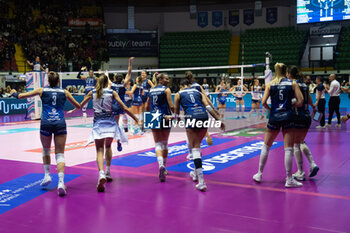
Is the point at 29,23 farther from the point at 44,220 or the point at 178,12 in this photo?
the point at 44,220

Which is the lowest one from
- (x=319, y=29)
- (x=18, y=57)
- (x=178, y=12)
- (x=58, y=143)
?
(x=58, y=143)

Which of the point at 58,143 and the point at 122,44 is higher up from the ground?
the point at 122,44

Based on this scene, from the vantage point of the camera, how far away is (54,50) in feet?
91.1

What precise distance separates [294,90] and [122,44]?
1049 inches

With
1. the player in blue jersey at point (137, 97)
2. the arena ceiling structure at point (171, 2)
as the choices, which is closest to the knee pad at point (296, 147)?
the player in blue jersey at point (137, 97)

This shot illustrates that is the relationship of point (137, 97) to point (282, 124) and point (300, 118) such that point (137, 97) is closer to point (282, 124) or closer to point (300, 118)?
point (282, 124)

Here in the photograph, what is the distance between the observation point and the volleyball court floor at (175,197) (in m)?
4.03

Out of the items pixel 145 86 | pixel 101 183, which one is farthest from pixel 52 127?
pixel 145 86

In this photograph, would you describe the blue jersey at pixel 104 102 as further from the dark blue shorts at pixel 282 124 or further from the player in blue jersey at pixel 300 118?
the player in blue jersey at pixel 300 118

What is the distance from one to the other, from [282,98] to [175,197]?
6.91ft

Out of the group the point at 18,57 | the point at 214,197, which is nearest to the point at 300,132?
the point at 214,197

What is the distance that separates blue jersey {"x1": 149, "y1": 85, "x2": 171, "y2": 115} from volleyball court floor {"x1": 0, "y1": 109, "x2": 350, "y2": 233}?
3.71 ft

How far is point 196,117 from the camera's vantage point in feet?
17.6

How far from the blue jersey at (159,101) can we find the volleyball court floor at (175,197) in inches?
44.6
